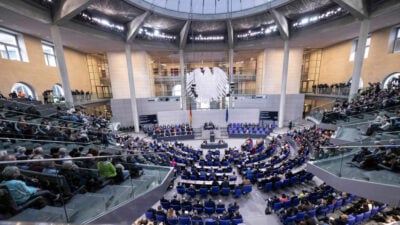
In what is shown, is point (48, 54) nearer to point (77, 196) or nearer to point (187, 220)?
point (77, 196)

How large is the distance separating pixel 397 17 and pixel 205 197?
2002 cm

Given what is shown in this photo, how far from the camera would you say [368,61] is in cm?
1733

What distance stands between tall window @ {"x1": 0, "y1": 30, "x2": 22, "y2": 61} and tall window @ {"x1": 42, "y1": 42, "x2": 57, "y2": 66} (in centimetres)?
256

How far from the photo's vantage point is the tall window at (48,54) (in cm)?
1702

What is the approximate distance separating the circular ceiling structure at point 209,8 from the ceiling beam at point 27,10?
30.1 feet

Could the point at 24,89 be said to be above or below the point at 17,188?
above

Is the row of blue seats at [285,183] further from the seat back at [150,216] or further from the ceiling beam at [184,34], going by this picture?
the ceiling beam at [184,34]

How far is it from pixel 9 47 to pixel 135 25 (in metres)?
10.3

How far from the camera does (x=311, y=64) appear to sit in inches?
1046

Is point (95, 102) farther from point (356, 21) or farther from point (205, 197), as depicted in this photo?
point (356, 21)

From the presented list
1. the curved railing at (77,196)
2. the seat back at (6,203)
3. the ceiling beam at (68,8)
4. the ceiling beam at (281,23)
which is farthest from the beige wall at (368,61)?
the ceiling beam at (68,8)

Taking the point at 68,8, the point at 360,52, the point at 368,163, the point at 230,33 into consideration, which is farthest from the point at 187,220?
the point at 230,33

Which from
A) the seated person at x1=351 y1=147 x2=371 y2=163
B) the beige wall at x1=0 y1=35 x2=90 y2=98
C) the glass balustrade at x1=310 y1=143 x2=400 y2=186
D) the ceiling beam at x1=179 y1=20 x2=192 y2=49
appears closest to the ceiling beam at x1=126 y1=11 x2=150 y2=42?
the ceiling beam at x1=179 y1=20 x2=192 y2=49

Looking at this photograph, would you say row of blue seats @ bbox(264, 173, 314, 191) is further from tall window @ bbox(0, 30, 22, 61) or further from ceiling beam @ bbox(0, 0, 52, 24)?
tall window @ bbox(0, 30, 22, 61)
